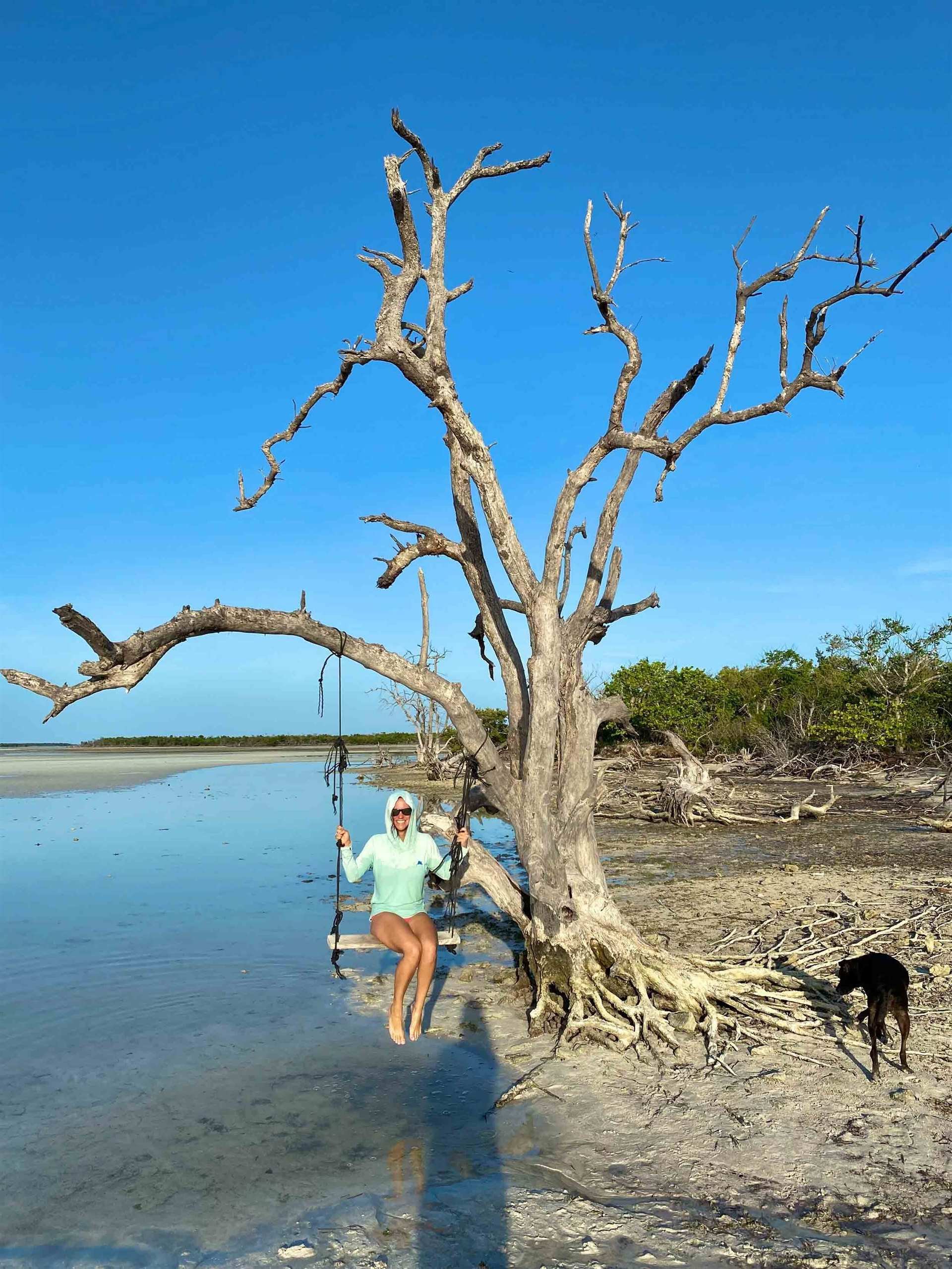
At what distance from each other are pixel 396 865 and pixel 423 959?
2.39 ft

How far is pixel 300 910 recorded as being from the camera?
12.8 metres

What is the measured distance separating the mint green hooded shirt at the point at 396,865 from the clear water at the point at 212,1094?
115 centimetres

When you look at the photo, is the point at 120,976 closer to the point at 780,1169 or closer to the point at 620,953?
the point at 620,953

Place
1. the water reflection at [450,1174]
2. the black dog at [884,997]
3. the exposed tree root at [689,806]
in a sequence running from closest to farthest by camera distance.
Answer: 1. the water reflection at [450,1174]
2. the black dog at [884,997]
3. the exposed tree root at [689,806]

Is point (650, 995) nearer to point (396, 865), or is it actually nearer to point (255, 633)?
point (396, 865)

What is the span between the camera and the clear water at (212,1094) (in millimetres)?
4875

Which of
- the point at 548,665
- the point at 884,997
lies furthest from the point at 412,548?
the point at 884,997

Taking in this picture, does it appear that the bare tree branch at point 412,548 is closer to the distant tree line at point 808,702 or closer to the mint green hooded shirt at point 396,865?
the mint green hooded shirt at point 396,865

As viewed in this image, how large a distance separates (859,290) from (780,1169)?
22.0 ft

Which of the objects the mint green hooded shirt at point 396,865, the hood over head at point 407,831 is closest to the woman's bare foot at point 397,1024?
the mint green hooded shirt at point 396,865

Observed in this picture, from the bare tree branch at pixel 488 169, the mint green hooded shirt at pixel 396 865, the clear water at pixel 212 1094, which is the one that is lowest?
the clear water at pixel 212 1094

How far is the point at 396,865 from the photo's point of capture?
24.4 ft

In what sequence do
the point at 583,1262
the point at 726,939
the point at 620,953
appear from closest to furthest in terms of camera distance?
the point at 583,1262 < the point at 620,953 < the point at 726,939

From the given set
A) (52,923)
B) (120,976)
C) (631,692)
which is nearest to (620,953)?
(120,976)
